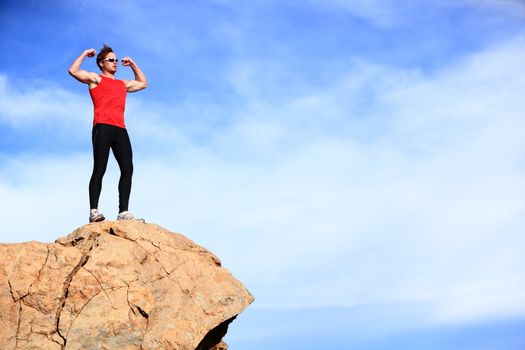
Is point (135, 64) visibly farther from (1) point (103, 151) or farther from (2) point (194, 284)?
(2) point (194, 284)

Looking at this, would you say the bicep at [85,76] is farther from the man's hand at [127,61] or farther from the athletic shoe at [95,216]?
the athletic shoe at [95,216]

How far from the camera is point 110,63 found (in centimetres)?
1230

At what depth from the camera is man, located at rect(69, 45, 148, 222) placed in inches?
465

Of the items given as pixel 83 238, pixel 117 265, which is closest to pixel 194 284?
pixel 117 265

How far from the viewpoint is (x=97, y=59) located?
40.6ft

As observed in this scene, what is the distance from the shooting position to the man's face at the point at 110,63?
484 inches

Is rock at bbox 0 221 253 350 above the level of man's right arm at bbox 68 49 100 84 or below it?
below

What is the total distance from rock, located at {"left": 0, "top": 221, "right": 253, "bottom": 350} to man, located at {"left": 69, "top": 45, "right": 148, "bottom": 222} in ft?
3.10

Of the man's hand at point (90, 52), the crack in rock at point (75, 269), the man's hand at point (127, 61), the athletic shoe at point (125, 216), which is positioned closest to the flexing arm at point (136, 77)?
the man's hand at point (127, 61)

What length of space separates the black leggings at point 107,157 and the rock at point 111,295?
93 centimetres

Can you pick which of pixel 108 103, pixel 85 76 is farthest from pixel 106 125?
pixel 85 76

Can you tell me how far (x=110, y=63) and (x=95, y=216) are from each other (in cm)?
287

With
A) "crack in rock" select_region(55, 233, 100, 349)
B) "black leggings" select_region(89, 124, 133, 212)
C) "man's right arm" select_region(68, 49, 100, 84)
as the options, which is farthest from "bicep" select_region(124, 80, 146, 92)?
"crack in rock" select_region(55, 233, 100, 349)

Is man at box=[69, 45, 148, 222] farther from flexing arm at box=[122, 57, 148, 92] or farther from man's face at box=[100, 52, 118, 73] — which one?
flexing arm at box=[122, 57, 148, 92]
